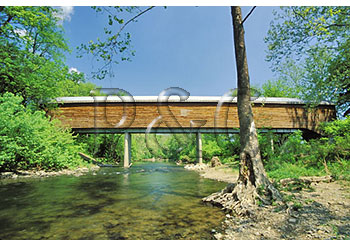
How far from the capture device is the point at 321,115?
69.1 feet

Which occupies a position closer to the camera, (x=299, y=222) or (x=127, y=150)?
(x=299, y=222)

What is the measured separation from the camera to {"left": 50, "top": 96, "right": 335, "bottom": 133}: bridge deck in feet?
65.2

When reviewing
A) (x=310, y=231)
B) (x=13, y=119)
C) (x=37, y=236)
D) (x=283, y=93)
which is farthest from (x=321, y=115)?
(x=13, y=119)

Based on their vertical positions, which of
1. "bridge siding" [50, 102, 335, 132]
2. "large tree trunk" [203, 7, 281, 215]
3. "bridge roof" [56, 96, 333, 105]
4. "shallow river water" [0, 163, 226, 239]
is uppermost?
"bridge roof" [56, 96, 333, 105]

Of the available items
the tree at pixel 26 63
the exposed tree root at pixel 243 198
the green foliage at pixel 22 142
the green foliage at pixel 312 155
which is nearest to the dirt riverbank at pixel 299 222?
the exposed tree root at pixel 243 198

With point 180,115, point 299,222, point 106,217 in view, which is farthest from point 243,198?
point 180,115

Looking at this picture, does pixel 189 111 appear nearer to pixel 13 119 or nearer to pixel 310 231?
pixel 13 119

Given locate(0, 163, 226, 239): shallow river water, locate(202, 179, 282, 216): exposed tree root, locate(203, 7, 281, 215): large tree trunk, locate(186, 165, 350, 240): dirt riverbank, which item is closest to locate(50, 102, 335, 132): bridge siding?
locate(0, 163, 226, 239): shallow river water

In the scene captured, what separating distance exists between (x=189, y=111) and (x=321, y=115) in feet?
47.7

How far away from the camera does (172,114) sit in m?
20.2

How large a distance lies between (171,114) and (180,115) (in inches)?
37.6

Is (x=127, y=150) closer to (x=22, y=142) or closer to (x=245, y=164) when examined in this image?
(x=22, y=142)

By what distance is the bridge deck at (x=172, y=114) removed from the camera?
19.9 m

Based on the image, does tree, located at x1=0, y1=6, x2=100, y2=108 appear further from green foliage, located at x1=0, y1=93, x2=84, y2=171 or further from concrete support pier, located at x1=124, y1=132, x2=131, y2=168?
concrete support pier, located at x1=124, y1=132, x2=131, y2=168
